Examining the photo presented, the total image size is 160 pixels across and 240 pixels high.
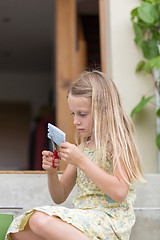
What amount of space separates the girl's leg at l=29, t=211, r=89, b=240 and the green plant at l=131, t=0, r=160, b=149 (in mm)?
1417

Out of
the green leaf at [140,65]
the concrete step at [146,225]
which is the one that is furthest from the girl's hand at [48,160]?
the green leaf at [140,65]

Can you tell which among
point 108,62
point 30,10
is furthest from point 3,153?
point 108,62

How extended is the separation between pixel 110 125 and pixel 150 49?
1266 mm

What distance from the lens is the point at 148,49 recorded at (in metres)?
2.68

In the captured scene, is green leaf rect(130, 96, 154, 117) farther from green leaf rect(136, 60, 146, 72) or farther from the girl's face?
the girl's face

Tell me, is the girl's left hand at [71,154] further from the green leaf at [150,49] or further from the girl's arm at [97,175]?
the green leaf at [150,49]

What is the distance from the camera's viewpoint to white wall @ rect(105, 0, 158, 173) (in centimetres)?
261

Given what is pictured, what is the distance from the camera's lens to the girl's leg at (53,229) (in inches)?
51.4

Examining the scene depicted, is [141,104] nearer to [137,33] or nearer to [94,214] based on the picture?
[137,33]

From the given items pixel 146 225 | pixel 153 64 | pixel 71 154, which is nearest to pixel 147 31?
pixel 153 64

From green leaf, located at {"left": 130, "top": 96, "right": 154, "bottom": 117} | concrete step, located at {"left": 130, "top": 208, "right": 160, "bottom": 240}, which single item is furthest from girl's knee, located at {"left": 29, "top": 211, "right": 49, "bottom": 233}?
green leaf, located at {"left": 130, "top": 96, "right": 154, "bottom": 117}

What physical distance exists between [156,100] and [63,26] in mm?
1527

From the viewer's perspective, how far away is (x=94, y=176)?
4.65ft

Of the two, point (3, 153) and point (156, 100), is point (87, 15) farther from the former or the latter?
point (3, 153)
